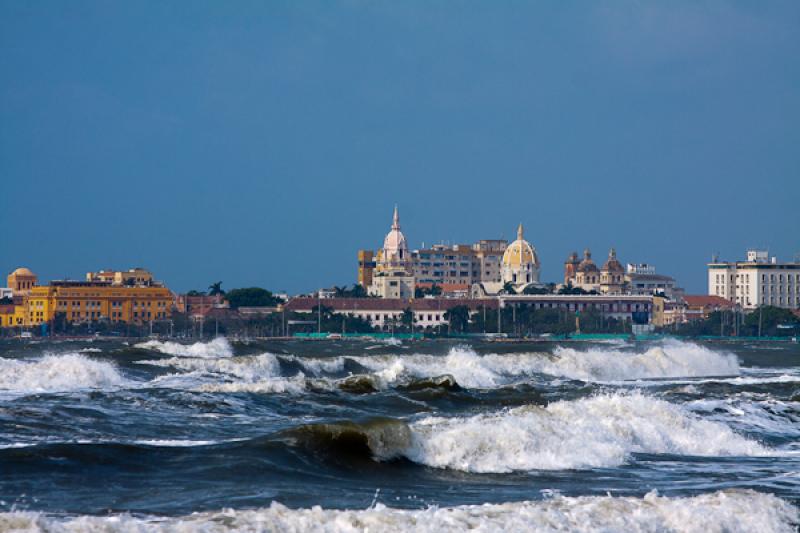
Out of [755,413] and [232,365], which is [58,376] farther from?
[755,413]

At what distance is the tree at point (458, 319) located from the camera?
19362cm

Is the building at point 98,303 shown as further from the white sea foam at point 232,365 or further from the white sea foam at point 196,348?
the white sea foam at point 232,365

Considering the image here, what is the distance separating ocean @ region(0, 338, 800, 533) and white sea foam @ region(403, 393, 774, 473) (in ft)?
0.15

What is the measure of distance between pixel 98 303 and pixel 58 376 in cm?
14967

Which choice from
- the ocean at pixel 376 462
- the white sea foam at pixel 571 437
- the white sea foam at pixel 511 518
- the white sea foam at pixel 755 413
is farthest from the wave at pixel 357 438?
the white sea foam at pixel 755 413

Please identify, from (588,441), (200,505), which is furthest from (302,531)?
(588,441)

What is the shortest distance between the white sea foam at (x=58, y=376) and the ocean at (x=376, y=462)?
0.15 meters

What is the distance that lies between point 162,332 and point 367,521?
169 metres

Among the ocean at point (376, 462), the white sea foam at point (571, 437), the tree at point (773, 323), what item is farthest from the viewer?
the tree at point (773, 323)

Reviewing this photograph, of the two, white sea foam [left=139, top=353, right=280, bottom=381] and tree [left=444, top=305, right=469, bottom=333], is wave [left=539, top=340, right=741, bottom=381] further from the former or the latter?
tree [left=444, top=305, right=469, bottom=333]

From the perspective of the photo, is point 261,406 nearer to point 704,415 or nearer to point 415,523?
point 704,415

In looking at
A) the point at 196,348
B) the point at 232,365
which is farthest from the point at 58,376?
the point at 196,348

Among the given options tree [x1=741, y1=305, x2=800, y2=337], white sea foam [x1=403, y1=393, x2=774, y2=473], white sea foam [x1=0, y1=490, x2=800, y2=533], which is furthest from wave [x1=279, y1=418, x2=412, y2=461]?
tree [x1=741, y1=305, x2=800, y2=337]

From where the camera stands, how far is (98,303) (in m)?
187
